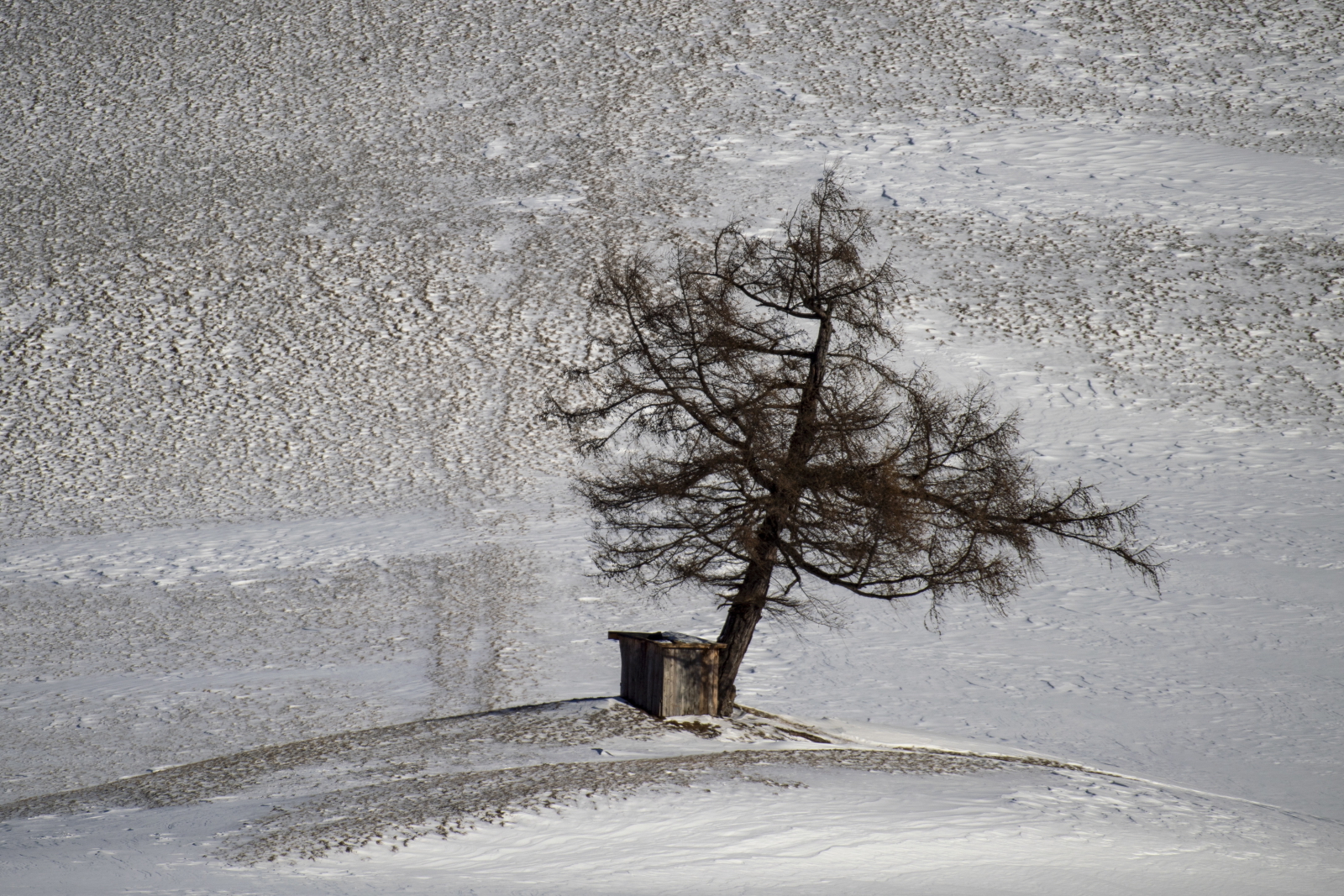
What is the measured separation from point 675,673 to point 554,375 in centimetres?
1331

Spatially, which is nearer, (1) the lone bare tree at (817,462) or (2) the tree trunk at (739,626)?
(1) the lone bare tree at (817,462)

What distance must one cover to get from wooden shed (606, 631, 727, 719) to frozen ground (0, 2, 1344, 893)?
0.69 m

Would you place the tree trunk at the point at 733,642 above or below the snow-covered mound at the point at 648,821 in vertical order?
above

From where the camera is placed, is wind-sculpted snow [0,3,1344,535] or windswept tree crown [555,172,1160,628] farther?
wind-sculpted snow [0,3,1344,535]

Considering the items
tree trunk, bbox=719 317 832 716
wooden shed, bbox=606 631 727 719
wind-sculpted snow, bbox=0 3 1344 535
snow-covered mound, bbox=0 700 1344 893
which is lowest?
snow-covered mound, bbox=0 700 1344 893

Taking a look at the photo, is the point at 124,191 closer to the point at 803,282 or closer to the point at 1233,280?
the point at 803,282

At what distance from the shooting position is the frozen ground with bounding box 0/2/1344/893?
29.3 feet

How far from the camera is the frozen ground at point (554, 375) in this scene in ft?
29.3

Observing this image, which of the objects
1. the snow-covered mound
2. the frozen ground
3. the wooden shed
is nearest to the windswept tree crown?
the wooden shed

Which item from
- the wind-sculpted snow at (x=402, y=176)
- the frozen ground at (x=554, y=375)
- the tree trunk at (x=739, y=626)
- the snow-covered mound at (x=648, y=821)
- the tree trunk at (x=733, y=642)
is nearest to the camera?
the snow-covered mound at (x=648, y=821)

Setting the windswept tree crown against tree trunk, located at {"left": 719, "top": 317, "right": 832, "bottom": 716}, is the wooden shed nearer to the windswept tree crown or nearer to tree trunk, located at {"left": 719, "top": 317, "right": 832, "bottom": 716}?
tree trunk, located at {"left": 719, "top": 317, "right": 832, "bottom": 716}

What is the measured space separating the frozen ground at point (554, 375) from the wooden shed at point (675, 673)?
692 millimetres

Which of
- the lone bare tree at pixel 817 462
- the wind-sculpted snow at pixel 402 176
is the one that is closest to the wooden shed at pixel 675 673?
the lone bare tree at pixel 817 462

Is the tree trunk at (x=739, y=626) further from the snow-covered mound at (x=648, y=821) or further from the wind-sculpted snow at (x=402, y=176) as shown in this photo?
the wind-sculpted snow at (x=402, y=176)
